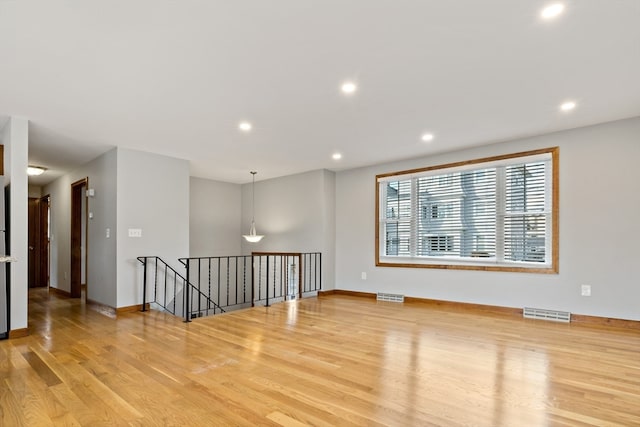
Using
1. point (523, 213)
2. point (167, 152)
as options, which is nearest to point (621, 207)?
point (523, 213)

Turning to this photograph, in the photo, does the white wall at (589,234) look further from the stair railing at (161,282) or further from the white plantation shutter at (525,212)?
the stair railing at (161,282)

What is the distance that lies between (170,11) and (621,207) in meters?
5.05

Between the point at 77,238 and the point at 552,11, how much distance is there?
7.77m

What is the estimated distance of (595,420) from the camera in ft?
6.68

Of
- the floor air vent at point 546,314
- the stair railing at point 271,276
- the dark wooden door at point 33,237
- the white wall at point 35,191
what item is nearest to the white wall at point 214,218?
the stair railing at point 271,276

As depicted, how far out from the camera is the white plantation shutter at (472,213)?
4793 mm

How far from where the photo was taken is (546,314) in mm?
4523

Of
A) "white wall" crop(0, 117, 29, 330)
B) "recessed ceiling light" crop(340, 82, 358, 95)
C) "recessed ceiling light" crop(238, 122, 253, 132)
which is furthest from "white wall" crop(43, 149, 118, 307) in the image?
"recessed ceiling light" crop(340, 82, 358, 95)

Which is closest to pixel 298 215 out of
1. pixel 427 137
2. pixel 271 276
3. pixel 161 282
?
pixel 271 276

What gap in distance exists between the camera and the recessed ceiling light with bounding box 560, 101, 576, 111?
361 centimetres

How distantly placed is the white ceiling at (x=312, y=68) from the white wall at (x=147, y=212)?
75 cm

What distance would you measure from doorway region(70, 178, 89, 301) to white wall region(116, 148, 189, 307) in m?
1.95

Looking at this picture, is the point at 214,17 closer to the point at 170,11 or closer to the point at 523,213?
the point at 170,11

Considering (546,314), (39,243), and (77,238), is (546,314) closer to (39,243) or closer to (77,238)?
(77,238)
